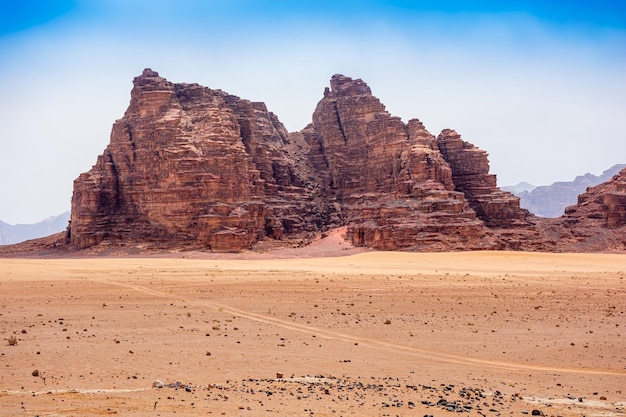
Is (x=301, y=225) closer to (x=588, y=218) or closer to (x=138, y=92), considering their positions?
(x=138, y=92)

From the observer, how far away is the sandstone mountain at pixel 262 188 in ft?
203

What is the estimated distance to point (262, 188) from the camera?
73.2 m

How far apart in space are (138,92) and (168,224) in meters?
16.9

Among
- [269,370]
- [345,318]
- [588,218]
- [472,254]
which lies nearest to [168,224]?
[472,254]

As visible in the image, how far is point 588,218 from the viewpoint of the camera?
67.1m

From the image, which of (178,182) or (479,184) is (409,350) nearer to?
(178,182)

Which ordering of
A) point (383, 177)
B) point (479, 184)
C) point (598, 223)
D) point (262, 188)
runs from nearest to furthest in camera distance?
point (598, 223) → point (479, 184) → point (262, 188) → point (383, 177)

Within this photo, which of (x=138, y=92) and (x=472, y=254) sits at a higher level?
(x=138, y=92)

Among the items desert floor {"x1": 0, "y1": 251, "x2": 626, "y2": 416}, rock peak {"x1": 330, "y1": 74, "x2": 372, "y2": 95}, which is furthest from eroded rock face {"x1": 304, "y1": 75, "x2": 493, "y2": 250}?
desert floor {"x1": 0, "y1": 251, "x2": 626, "y2": 416}

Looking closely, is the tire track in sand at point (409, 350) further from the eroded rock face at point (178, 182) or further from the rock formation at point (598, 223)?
the rock formation at point (598, 223)

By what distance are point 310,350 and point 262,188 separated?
59793 millimetres

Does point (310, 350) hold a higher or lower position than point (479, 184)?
lower

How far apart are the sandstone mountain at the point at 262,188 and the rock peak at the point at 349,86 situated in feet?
5.89

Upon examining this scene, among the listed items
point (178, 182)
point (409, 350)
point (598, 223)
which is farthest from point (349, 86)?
point (409, 350)
